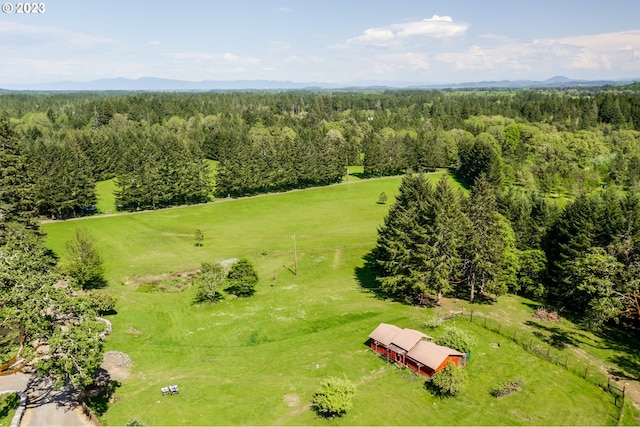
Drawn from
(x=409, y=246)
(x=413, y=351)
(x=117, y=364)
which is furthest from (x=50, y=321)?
(x=409, y=246)

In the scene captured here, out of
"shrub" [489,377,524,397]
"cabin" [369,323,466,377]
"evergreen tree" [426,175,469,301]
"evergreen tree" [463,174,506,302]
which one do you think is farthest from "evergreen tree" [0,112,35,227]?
"shrub" [489,377,524,397]

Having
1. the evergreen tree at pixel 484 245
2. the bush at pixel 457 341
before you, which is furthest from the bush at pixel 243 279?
the evergreen tree at pixel 484 245

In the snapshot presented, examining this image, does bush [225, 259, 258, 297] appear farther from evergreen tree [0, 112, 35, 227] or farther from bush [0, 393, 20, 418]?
bush [0, 393, 20, 418]

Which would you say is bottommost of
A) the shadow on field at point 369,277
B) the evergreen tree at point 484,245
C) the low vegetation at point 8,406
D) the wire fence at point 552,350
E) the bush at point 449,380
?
the shadow on field at point 369,277

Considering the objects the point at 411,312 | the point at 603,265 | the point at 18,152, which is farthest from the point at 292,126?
the point at 603,265

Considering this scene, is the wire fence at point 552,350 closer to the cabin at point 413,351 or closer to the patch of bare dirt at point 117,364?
the cabin at point 413,351
